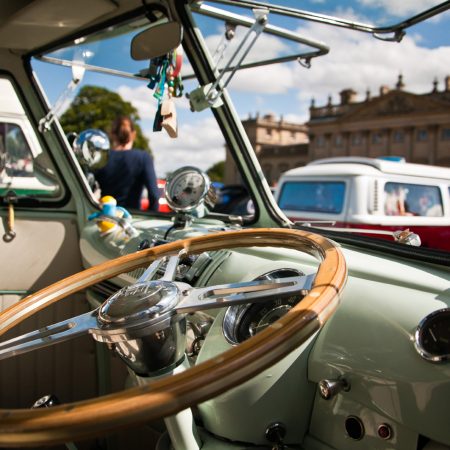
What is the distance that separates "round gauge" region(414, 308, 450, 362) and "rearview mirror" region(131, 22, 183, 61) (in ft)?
4.48

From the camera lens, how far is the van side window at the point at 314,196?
7.57 meters

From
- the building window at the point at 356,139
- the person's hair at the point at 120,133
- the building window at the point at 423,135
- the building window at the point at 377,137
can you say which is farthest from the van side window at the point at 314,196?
the building window at the point at 356,139

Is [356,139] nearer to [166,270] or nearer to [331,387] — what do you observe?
[166,270]

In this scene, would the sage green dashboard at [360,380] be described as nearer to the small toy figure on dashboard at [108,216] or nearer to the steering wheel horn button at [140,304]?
the steering wheel horn button at [140,304]

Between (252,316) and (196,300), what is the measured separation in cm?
37

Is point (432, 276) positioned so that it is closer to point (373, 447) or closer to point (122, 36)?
point (373, 447)

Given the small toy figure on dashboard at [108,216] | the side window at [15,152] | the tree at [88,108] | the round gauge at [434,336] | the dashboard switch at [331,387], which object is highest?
the tree at [88,108]

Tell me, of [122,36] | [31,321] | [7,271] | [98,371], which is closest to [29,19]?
[122,36]

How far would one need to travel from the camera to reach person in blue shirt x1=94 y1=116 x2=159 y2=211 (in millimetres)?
3664

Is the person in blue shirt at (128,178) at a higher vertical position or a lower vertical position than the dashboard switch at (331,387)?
higher

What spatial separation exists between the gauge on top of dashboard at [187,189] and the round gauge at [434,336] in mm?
1355

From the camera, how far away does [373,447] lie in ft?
4.26

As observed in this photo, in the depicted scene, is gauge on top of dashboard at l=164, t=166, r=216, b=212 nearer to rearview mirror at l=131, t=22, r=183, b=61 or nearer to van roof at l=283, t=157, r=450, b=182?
rearview mirror at l=131, t=22, r=183, b=61

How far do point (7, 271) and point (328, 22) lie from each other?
7.09 feet
